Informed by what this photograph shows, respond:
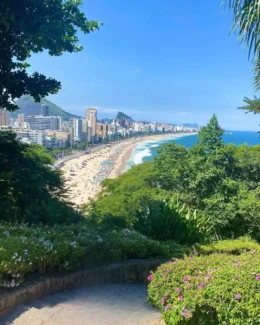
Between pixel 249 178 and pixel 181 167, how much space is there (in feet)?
8.47

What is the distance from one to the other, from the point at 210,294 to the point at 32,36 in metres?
4.63

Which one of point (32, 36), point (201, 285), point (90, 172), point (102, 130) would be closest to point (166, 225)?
point (201, 285)

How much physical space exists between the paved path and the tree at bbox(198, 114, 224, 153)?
33.6 ft

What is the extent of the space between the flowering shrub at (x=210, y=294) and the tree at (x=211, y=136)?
10.5 metres

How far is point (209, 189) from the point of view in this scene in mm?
11023

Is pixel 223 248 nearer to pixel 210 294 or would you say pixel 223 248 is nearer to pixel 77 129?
pixel 210 294

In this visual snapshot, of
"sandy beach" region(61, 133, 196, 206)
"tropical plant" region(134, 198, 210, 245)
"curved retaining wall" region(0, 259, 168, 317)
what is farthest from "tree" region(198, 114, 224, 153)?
"sandy beach" region(61, 133, 196, 206)

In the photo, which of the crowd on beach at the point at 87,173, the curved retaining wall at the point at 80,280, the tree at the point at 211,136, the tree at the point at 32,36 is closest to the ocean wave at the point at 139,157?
the crowd on beach at the point at 87,173

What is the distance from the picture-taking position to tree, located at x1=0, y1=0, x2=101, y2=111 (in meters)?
4.78

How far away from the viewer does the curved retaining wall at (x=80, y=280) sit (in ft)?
7.25

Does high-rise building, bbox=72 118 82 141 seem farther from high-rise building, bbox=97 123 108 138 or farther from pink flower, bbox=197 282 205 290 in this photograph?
pink flower, bbox=197 282 205 290

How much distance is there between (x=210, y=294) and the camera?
1823mm

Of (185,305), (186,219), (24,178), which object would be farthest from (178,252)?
(24,178)

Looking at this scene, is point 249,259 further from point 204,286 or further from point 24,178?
point 24,178
